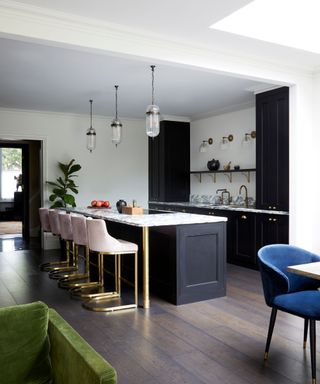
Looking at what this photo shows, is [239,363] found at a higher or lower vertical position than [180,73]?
lower

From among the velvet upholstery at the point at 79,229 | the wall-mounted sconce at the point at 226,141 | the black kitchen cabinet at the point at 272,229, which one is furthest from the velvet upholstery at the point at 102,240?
the wall-mounted sconce at the point at 226,141

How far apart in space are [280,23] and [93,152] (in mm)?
5254

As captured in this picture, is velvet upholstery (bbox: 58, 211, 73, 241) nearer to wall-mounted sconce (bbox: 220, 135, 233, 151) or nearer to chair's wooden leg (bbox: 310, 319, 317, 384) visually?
chair's wooden leg (bbox: 310, 319, 317, 384)

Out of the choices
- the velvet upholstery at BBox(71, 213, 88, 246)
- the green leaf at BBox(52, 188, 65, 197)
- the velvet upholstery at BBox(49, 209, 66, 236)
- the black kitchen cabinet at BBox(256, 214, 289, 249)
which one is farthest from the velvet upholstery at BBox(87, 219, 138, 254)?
the green leaf at BBox(52, 188, 65, 197)

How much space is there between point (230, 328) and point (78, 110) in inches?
223

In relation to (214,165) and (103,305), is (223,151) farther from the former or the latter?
(103,305)

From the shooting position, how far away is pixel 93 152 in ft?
28.2

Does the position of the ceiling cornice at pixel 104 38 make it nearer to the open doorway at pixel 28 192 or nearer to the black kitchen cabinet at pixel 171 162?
the black kitchen cabinet at pixel 171 162

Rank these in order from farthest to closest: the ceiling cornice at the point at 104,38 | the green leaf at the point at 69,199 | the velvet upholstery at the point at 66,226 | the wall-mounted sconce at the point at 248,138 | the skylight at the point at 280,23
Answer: the green leaf at the point at 69,199, the wall-mounted sconce at the point at 248,138, the velvet upholstery at the point at 66,226, the skylight at the point at 280,23, the ceiling cornice at the point at 104,38

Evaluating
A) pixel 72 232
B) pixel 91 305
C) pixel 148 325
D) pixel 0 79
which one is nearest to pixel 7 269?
pixel 72 232

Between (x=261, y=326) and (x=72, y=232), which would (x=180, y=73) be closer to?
(x=72, y=232)

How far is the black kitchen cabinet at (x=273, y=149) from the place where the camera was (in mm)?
5410

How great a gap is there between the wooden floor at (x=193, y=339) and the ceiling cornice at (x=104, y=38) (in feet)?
8.30

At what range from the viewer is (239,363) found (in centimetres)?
284
